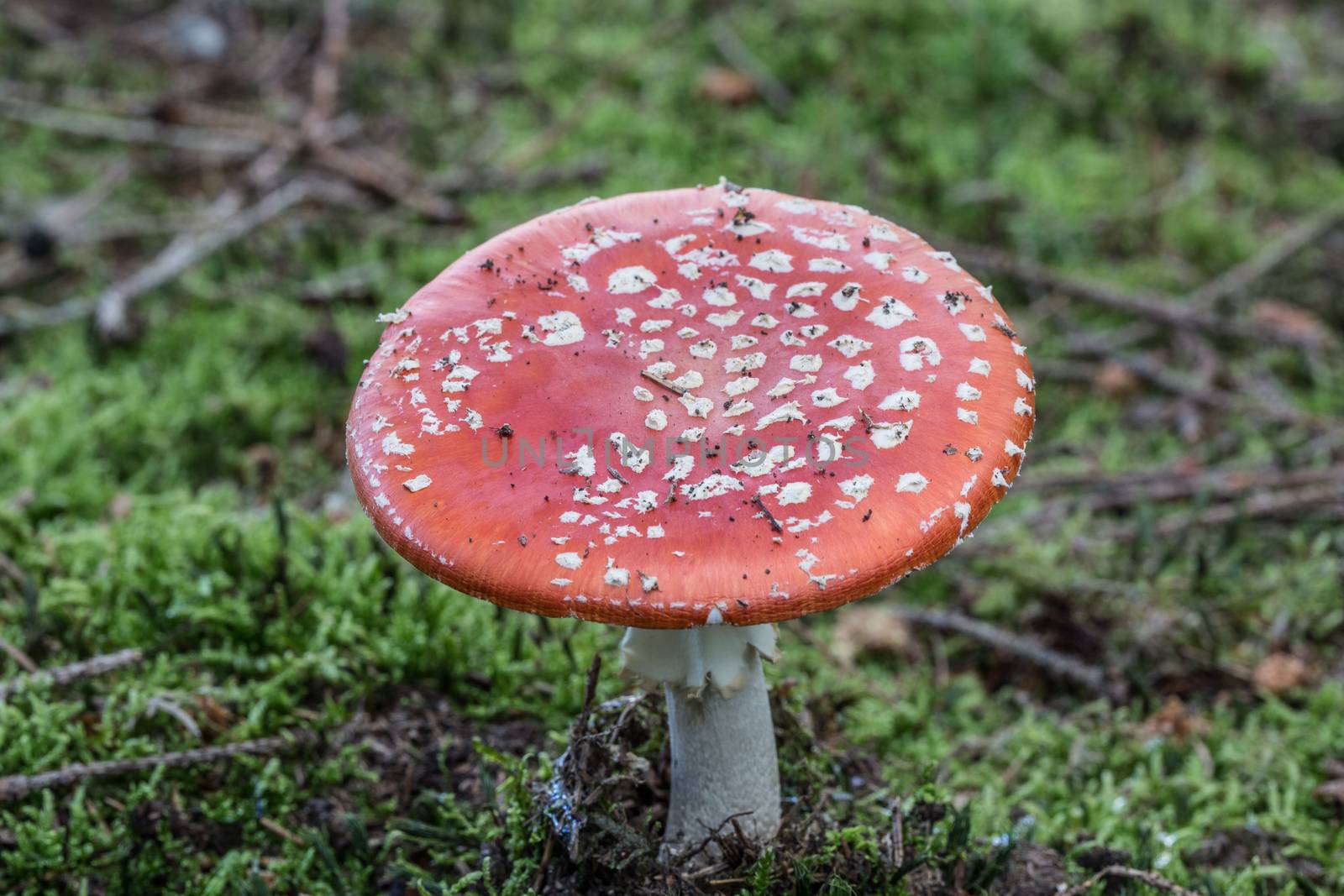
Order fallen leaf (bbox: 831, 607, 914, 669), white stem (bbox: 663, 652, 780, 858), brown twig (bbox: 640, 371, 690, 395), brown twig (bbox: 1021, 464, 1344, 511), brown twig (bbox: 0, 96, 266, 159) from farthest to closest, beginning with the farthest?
brown twig (bbox: 0, 96, 266, 159)
brown twig (bbox: 1021, 464, 1344, 511)
fallen leaf (bbox: 831, 607, 914, 669)
white stem (bbox: 663, 652, 780, 858)
brown twig (bbox: 640, 371, 690, 395)

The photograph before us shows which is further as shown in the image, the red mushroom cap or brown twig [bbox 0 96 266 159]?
brown twig [bbox 0 96 266 159]

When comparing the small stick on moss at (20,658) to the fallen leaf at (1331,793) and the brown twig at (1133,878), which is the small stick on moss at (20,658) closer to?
the brown twig at (1133,878)

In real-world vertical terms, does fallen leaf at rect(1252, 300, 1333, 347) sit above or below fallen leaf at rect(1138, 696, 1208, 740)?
above

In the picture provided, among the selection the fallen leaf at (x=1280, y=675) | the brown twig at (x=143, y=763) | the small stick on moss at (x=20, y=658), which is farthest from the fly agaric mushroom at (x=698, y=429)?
the fallen leaf at (x=1280, y=675)

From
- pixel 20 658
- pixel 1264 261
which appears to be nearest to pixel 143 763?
pixel 20 658

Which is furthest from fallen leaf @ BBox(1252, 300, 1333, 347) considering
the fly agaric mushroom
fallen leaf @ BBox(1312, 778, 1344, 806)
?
the fly agaric mushroom

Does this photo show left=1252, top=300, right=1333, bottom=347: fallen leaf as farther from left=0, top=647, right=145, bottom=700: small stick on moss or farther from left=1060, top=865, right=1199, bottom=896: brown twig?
left=0, top=647, right=145, bottom=700: small stick on moss
